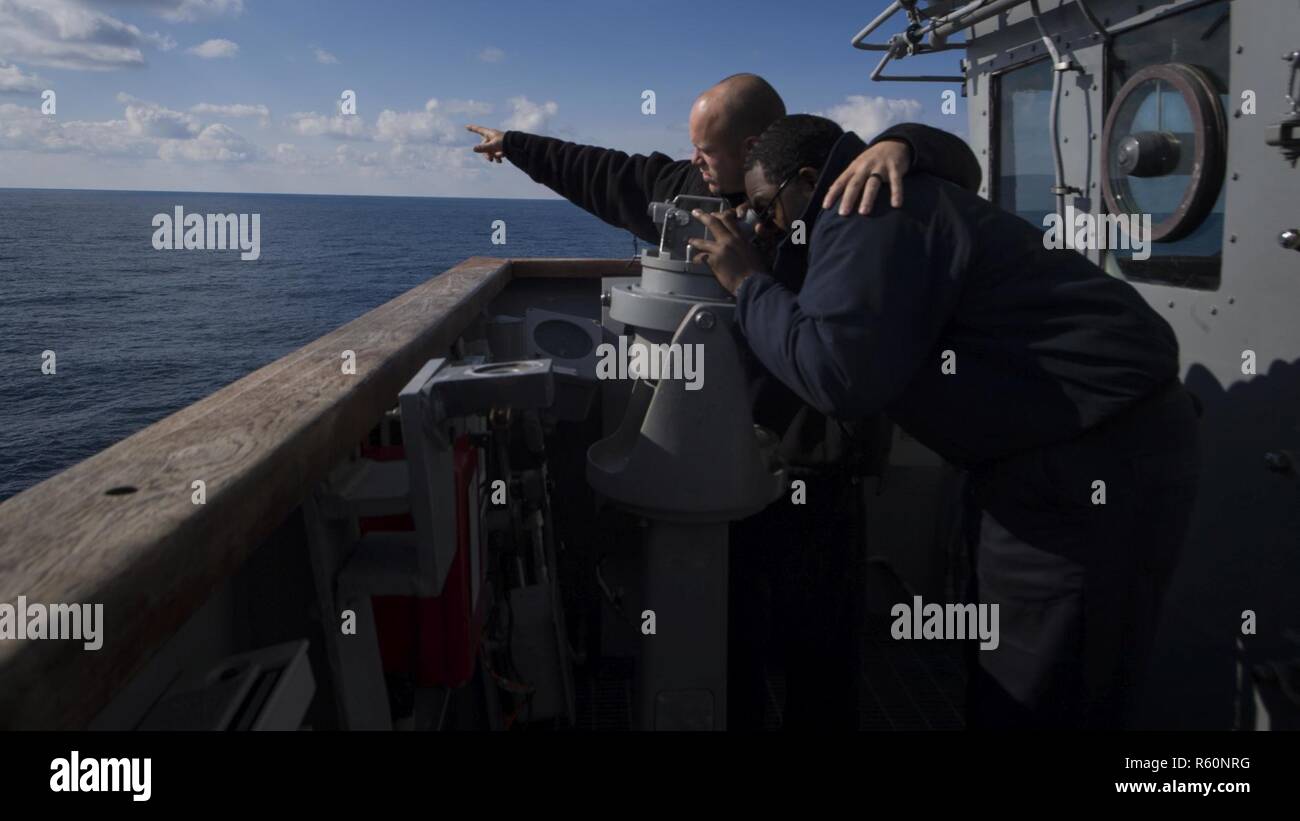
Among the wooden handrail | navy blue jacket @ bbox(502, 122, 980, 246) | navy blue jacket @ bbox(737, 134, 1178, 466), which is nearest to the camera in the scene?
the wooden handrail

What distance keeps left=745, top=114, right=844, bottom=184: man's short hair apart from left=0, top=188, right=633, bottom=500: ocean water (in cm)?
383

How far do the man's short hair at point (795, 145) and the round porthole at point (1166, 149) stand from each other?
1.18 meters

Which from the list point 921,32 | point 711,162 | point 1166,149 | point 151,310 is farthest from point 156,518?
point 151,310

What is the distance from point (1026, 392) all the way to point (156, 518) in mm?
1345

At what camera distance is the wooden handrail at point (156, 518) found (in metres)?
0.77

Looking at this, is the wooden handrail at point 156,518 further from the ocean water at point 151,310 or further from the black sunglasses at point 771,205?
the ocean water at point 151,310

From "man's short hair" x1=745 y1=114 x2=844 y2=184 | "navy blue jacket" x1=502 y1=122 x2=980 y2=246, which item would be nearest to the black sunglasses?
"man's short hair" x1=745 y1=114 x2=844 y2=184

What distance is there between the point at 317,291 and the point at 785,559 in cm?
6548

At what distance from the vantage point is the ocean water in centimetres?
3559

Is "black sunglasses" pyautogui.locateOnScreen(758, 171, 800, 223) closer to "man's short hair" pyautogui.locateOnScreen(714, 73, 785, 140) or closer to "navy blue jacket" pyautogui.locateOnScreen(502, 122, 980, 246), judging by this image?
"man's short hair" pyautogui.locateOnScreen(714, 73, 785, 140)

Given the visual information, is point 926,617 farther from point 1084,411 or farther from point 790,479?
point 1084,411

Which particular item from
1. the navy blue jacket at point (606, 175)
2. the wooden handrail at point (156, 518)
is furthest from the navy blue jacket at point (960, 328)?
the navy blue jacket at point (606, 175)

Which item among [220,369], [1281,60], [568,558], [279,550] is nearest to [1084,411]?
[1281,60]

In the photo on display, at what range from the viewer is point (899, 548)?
11.8 feet
